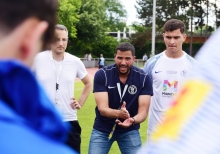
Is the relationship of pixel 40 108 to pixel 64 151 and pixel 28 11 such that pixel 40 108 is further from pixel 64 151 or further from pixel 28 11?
pixel 28 11

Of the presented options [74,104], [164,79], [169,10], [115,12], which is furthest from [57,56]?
[115,12]

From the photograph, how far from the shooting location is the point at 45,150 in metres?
0.92

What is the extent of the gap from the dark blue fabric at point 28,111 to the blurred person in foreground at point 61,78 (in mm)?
4780

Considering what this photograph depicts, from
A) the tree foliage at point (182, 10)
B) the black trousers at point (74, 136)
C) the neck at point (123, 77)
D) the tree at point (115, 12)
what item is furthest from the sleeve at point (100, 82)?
the tree at point (115, 12)

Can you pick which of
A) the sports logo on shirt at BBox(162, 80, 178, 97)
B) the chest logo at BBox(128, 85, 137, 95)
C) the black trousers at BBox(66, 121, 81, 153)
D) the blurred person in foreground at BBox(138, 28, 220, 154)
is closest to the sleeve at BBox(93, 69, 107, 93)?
the chest logo at BBox(128, 85, 137, 95)

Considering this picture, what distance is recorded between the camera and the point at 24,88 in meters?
0.98

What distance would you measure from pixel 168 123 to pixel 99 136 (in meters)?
5.05

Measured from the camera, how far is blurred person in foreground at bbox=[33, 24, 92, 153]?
5.88 m

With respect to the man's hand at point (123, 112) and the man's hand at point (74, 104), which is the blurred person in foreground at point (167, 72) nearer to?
the man's hand at point (123, 112)

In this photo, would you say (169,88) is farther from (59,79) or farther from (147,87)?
(59,79)

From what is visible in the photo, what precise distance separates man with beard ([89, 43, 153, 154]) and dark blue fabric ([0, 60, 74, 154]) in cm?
479

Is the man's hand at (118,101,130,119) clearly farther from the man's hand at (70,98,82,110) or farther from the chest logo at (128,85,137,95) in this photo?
the man's hand at (70,98,82,110)

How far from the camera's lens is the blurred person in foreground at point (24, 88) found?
36.4 inches

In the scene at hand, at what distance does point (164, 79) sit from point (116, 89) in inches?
27.1
